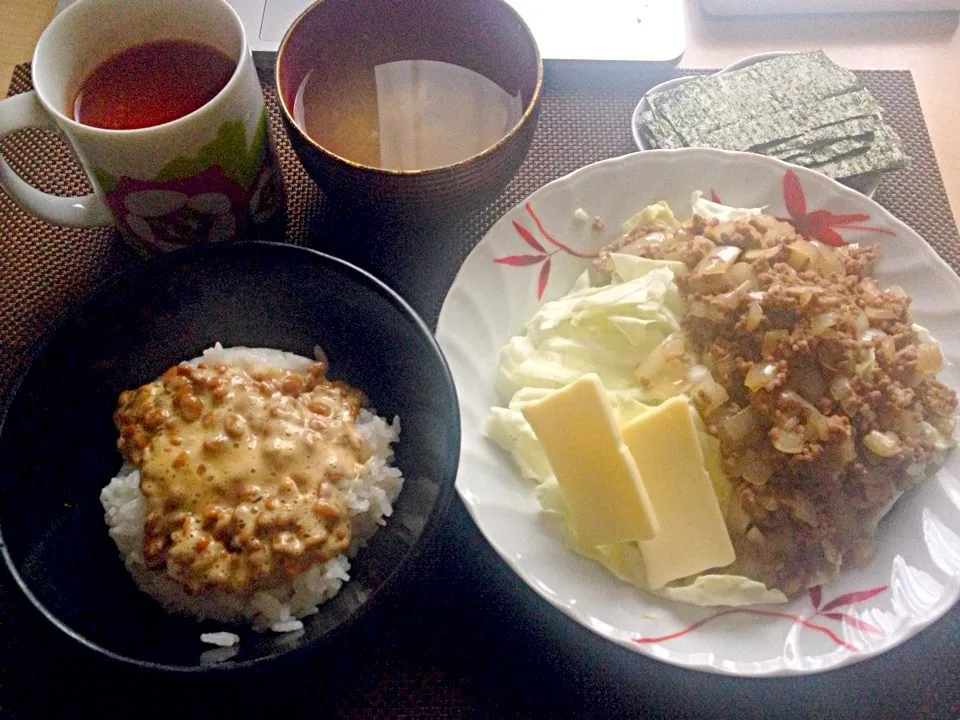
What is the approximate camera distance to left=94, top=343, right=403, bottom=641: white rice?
0.93 meters

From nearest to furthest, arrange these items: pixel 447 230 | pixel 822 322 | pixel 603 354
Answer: pixel 822 322 → pixel 603 354 → pixel 447 230

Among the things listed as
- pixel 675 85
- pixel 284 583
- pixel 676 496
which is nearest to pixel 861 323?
pixel 676 496

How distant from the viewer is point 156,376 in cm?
111

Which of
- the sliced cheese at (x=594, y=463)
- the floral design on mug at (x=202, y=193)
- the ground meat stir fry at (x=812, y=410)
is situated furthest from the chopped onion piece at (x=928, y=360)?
the floral design on mug at (x=202, y=193)

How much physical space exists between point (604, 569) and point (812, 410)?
35 cm

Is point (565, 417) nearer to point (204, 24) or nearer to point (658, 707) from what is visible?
point (658, 707)

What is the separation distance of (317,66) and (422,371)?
538 mm

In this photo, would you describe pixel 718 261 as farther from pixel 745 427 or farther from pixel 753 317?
pixel 745 427

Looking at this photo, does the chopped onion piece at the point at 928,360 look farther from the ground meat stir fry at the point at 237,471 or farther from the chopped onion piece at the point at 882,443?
the ground meat stir fry at the point at 237,471

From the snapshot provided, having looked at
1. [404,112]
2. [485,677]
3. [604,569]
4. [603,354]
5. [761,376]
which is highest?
[404,112]

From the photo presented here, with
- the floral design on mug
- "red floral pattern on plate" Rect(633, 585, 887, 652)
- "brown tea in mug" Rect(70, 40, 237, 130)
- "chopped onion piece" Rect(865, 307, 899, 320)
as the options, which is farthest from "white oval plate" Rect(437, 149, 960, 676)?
"brown tea in mug" Rect(70, 40, 237, 130)

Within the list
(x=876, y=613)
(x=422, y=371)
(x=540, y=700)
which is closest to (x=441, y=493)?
(x=422, y=371)

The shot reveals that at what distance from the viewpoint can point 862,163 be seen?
1.32 m

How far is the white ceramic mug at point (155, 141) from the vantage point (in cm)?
98
